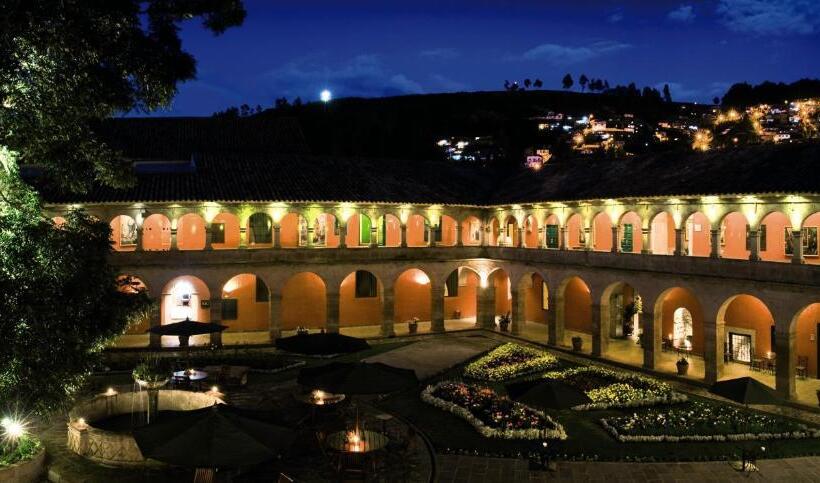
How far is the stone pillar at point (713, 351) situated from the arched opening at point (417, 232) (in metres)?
18.9

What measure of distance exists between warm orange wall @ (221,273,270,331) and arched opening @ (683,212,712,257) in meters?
23.3

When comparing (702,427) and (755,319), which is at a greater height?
(755,319)

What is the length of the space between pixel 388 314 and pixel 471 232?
31.1ft

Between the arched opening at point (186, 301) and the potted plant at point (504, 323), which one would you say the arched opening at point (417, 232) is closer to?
the potted plant at point (504, 323)

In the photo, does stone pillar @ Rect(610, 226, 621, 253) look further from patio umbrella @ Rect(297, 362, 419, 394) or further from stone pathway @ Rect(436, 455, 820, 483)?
patio umbrella @ Rect(297, 362, 419, 394)

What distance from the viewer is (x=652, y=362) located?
2877 centimetres

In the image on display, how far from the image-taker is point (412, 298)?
4116cm

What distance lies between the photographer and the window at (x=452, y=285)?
1650 inches

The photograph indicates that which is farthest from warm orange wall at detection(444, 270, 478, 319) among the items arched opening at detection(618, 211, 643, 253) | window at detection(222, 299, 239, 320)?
window at detection(222, 299, 239, 320)

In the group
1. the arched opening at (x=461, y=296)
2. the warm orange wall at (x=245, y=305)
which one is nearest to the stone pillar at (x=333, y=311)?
the warm orange wall at (x=245, y=305)

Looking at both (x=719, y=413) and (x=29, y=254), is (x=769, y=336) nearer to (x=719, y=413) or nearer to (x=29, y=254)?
(x=719, y=413)

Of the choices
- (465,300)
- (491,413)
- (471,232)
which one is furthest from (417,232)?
(491,413)

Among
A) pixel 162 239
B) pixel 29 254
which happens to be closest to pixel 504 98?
pixel 162 239

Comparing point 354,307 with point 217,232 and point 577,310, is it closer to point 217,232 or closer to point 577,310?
point 217,232
